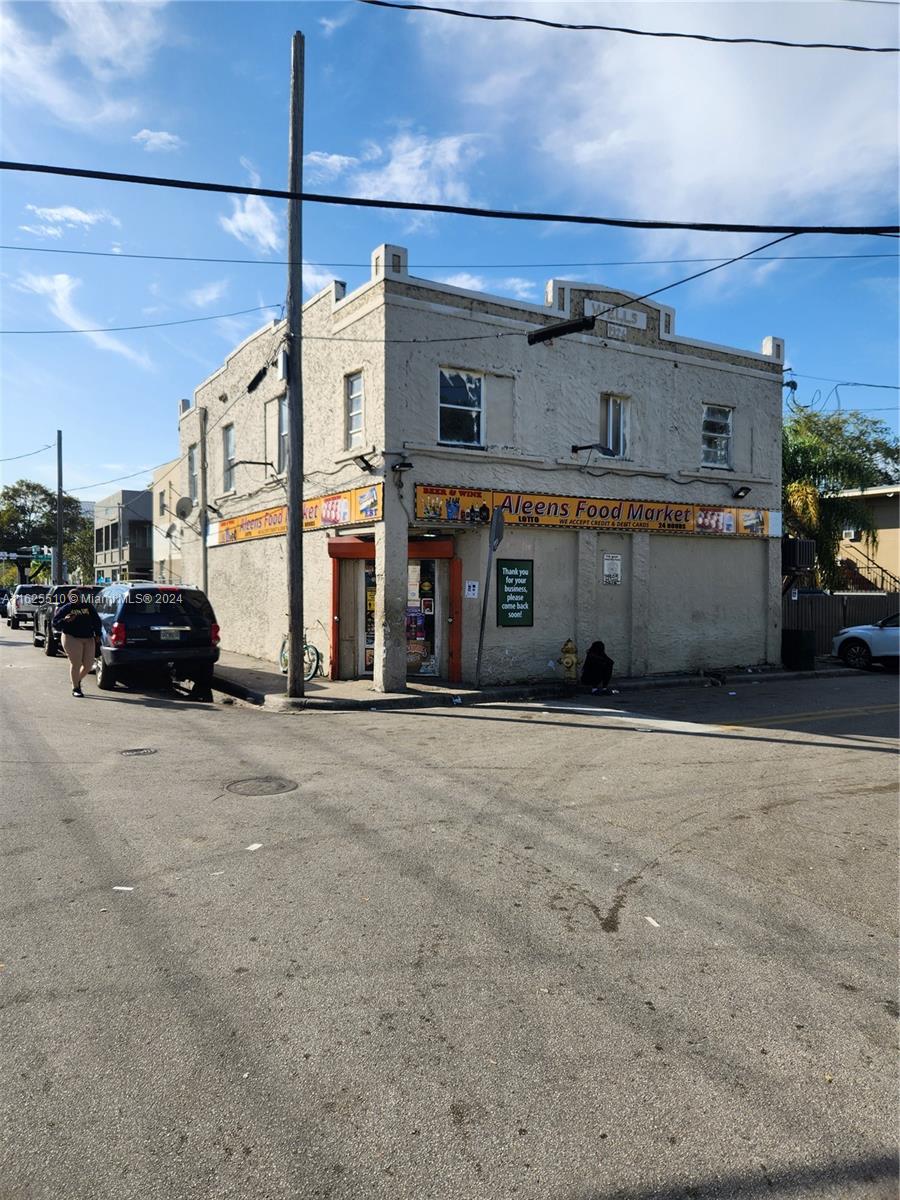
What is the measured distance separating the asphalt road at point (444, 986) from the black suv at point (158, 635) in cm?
563

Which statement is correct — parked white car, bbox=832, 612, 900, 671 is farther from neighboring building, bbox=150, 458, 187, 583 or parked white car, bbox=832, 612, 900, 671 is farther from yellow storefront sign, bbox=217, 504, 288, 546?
neighboring building, bbox=150, 458, 187, 583

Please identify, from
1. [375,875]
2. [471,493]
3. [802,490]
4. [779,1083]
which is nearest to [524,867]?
[375,875]

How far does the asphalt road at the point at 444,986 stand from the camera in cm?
270

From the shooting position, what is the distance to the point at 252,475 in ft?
62.7

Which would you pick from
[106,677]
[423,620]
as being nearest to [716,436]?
[423,620]

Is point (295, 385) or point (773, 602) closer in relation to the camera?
point (295, 385)

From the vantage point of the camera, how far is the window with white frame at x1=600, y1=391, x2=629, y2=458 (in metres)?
16.2

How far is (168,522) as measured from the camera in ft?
87.4

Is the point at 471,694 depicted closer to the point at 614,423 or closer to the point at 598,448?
the point at 598,448

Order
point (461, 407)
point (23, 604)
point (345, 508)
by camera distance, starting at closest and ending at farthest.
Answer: point (461, 407)
point (345, 508)
point (23, 604)

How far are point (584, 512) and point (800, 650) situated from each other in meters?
6.64

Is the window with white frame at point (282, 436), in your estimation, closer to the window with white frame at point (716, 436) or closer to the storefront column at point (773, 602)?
the window with white frame at point (716, 436)

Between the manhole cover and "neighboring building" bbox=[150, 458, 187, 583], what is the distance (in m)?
17.7

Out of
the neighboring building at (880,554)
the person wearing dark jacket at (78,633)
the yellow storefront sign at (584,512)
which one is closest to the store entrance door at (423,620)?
the yellow storefront sign at (584,512)
